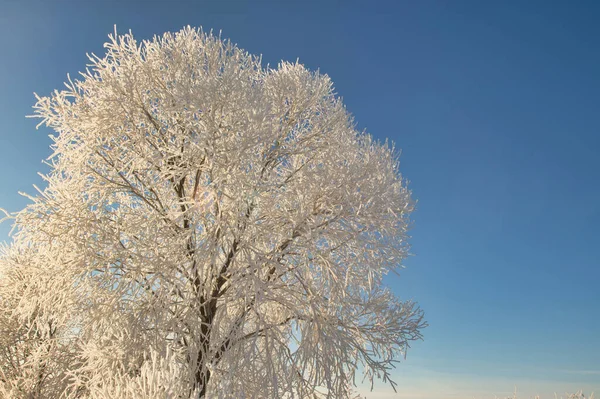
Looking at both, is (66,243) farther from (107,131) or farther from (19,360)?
(19,360)

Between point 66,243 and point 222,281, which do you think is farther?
point 222,281

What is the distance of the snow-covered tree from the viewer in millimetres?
7004

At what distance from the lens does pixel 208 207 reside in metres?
6.68

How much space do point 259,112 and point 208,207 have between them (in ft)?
5.73

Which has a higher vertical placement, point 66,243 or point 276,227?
point 276,227

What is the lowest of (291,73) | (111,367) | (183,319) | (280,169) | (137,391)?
(137,391)

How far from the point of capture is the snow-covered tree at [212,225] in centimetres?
700

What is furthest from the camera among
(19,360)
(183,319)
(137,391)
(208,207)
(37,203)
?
(19,360)

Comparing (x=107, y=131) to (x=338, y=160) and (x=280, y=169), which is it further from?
(x=338, y=160)

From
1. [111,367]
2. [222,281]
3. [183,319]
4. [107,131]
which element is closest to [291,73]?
[107,131]

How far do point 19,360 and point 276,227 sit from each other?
7.13 meters

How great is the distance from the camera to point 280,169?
366 inches

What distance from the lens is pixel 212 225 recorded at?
304 inches

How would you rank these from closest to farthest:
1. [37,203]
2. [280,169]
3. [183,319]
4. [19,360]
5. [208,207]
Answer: [208,207] → [183,319] → [37,203] → [280,169] → [19,360]
